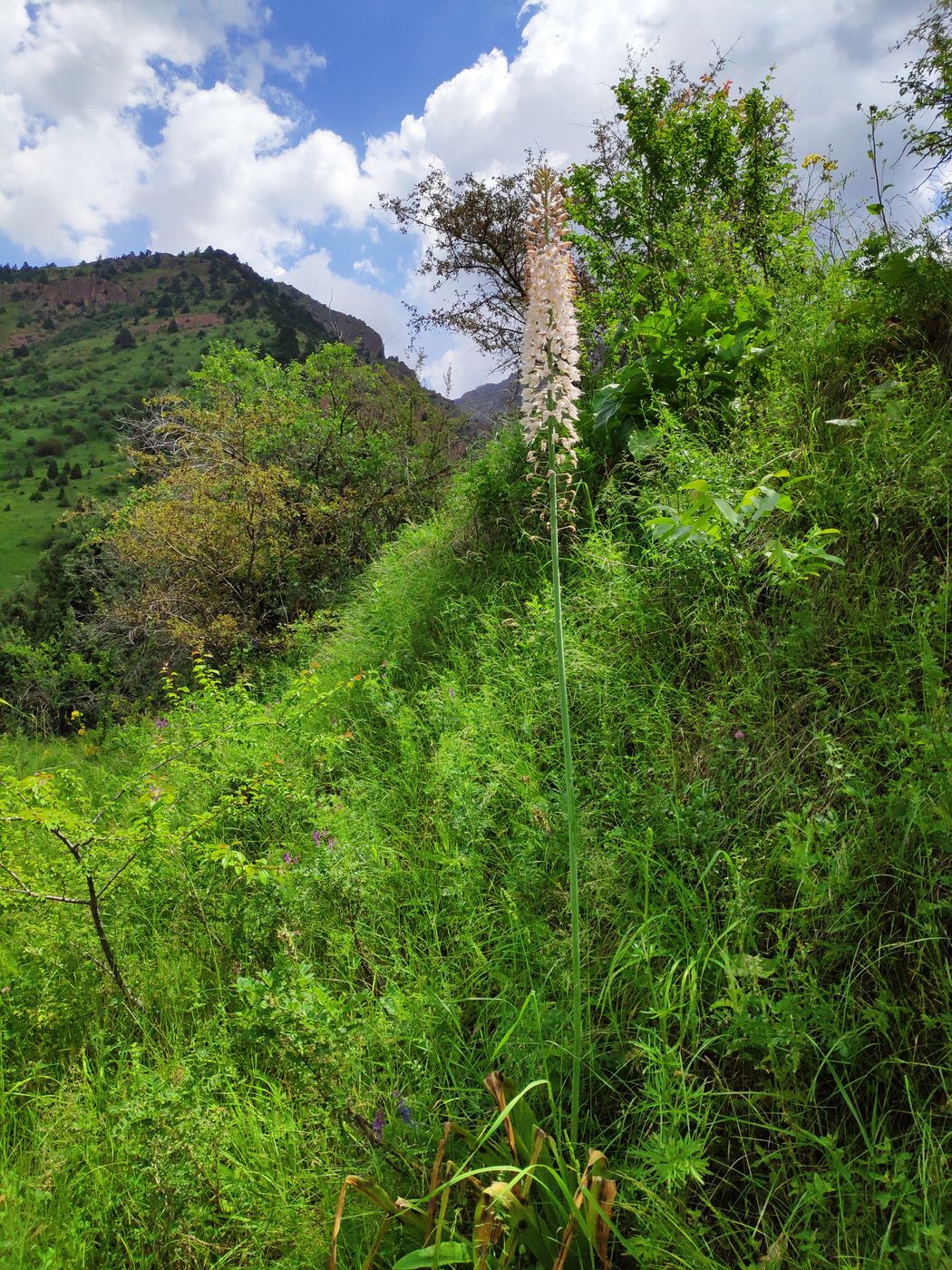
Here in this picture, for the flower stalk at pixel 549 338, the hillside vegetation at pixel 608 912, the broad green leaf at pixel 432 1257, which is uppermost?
the flower stalk at pixel 549 338

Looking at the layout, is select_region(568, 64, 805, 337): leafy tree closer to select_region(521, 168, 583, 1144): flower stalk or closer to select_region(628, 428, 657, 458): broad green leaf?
select_region(628, 428, 657, 458): broad green leaf

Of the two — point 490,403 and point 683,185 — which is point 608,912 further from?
point 490,403

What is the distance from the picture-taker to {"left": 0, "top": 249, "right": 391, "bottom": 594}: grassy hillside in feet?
202

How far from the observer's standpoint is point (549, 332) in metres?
1.77

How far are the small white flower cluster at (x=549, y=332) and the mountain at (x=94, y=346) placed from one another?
4445cm

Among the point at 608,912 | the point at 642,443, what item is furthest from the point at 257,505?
the point at 608,912

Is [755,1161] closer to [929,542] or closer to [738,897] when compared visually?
[738,897]

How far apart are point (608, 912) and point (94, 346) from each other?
120974mm

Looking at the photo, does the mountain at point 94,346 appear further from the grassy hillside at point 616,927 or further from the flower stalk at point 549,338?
the flower stalk at point 549,338

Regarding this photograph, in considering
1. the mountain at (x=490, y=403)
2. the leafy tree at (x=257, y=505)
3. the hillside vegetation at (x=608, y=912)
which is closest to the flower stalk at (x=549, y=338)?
the hillside vegetation at (x=608, y=912)

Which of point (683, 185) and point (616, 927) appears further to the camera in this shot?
point (683, 185)

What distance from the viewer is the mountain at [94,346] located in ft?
201

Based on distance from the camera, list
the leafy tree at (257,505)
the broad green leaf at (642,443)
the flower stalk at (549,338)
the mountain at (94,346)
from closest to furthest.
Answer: the flower stalk at (549,338)
the broad green leaf at (642,443)
the leafy tree at (257,505)
the mountain at (94,346)

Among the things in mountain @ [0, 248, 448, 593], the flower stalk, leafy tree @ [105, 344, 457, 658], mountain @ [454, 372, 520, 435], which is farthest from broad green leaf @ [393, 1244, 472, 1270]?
mountain @ [0, 248, 448, 593]
